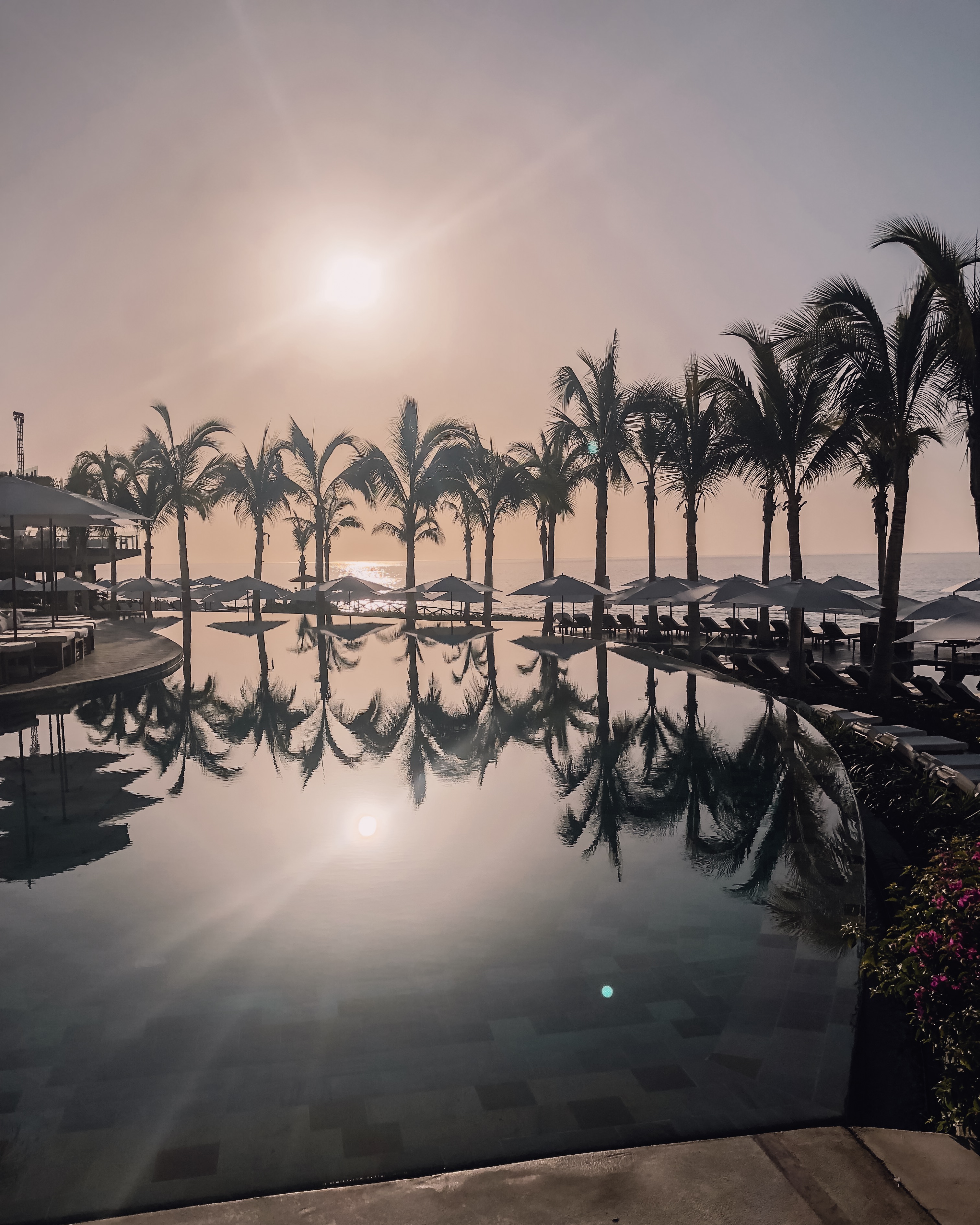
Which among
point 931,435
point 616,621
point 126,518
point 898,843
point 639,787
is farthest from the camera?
point 616,621

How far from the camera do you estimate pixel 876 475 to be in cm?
2631

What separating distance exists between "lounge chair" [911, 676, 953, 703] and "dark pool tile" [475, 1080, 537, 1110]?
12389 mm

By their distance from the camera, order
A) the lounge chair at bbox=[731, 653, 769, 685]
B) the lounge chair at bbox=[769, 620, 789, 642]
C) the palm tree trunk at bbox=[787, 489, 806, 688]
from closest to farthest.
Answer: the palm tree trunk at bbox=[787, 489, 806, 688], the lounge chair at bbox=[731, 653, 769, 685], the lounge chair at bbox=[769, 620, 789, 642]

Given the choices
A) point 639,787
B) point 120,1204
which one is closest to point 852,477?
point 639,787

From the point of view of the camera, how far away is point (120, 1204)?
3.21 m

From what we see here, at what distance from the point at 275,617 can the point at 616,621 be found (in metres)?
20.8

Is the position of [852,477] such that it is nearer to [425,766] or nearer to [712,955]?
[425,766]

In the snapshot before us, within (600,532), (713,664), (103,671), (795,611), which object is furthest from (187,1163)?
(600,532)

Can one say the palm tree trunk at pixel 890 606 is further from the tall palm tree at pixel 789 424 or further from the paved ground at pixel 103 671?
the paved ground at pixel 103 671

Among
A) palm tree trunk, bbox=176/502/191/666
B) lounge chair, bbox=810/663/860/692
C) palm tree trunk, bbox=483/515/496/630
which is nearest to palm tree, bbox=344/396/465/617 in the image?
palm tree trunk, bbox=483/515/496/630

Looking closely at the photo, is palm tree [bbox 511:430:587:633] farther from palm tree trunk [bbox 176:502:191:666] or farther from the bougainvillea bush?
the bougainvillea bush

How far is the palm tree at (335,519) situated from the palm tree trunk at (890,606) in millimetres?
29268

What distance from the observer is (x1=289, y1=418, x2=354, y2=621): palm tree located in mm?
37688

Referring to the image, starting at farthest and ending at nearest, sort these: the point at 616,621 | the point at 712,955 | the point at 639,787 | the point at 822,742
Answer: the point at 616,621
the point at 822,742
the point at 639,787
the point at 712,955
